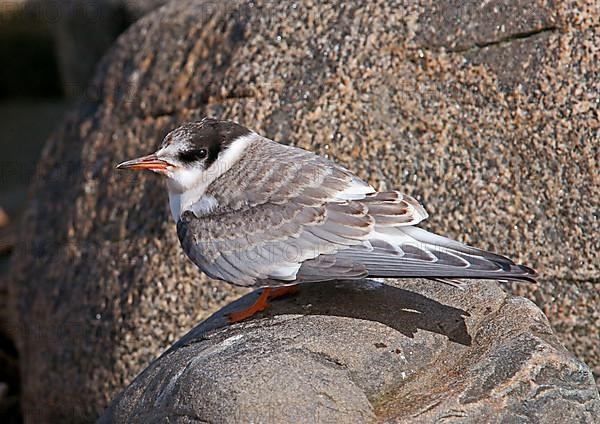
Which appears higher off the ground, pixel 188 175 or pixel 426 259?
pixel 188 175

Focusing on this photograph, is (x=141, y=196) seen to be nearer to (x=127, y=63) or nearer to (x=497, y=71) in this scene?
(x=127, y=63)

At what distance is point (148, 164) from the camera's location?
17.4ft

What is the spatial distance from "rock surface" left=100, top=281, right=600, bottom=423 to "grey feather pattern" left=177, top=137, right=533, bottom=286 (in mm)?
276

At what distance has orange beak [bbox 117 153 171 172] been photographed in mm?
5305

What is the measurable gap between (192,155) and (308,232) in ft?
2.83

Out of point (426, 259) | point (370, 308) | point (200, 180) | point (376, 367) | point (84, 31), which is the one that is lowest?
point (376, 367)

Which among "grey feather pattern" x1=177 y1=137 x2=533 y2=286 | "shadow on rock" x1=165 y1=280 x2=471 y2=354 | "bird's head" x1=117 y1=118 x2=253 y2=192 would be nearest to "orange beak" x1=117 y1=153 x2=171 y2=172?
"bird's head" x1=117 y1=118 x2=253 y2=192

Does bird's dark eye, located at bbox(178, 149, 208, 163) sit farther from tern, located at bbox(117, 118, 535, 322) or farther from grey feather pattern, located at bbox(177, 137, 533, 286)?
grey feather pattern, located at bbox(177, 137, 533, 286)

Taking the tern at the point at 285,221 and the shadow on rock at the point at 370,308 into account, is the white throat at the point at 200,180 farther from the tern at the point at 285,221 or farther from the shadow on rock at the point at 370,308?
the shadow on rock at the point at 370,308

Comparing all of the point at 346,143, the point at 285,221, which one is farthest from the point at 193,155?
the point at 346,143

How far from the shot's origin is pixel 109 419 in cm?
506

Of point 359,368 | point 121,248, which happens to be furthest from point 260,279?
point 121,248

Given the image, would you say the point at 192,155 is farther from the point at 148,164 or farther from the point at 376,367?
the point at 376,367

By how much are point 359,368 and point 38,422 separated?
333cm
